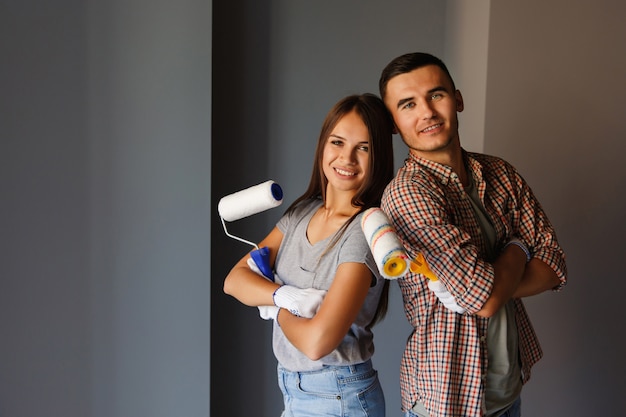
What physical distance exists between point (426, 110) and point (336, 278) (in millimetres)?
405

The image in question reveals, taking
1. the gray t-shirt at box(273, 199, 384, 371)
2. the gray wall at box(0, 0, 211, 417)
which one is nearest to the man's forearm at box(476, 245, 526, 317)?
the gray t-shirt at box(273, 199, 384, 371)

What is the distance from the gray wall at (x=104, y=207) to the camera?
2.01 meters

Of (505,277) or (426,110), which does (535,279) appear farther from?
(426,110)

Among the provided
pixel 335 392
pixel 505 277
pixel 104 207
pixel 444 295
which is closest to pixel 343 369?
pixel 335 392

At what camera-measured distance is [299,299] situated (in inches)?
49.9

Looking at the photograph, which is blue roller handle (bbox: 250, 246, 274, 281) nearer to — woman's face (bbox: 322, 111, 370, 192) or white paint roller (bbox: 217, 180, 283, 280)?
white paint roller (bbox: 217, 180, 283, 280)

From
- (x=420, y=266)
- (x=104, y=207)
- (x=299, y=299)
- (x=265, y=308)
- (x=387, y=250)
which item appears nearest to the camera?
(x=387, y=250)

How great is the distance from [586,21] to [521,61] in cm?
26

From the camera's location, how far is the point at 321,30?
2.41 m

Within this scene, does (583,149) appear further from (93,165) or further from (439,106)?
(93,165)

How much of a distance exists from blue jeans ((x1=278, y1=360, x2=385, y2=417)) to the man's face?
0.50m

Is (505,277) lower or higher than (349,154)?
lower

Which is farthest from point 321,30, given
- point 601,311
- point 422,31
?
point 601,311

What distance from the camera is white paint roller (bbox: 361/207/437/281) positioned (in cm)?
103
